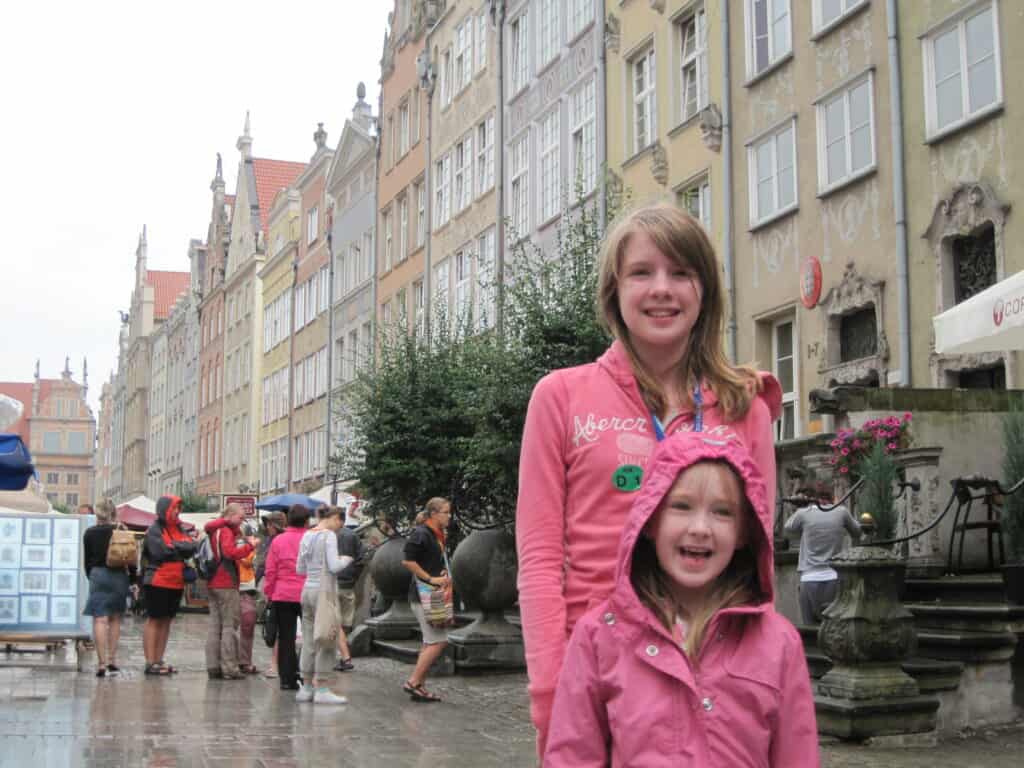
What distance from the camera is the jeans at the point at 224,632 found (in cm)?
1526

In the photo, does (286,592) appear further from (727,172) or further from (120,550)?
Answer: (727,172)

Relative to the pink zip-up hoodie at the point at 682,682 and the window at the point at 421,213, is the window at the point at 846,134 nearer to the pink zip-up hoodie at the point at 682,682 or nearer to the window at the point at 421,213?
the pink zip-up hoodie at the point at 682,682

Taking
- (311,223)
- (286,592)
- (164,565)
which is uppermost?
(311,223)

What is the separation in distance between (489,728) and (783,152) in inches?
480

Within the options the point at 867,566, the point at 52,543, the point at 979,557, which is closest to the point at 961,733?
the point at 867,566

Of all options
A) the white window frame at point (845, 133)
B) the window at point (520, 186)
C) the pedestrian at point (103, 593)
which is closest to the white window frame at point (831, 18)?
the white window frame at point (845, 133)

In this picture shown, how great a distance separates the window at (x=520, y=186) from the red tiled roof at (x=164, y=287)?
7533cm

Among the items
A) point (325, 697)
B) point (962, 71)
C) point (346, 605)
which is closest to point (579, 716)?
point (325, 697)

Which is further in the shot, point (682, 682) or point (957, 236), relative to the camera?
point (957, 236)

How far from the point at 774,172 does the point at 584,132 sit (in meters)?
7.88

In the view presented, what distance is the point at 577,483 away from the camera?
2926 millimetres

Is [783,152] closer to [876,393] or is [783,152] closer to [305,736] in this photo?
[876,393]

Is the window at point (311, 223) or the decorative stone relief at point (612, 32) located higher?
the window at point (311, 223)

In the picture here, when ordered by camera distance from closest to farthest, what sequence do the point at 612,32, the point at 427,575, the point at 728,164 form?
1. the point at 427,575
2. the point at 728,164
3. the point at 612,32
